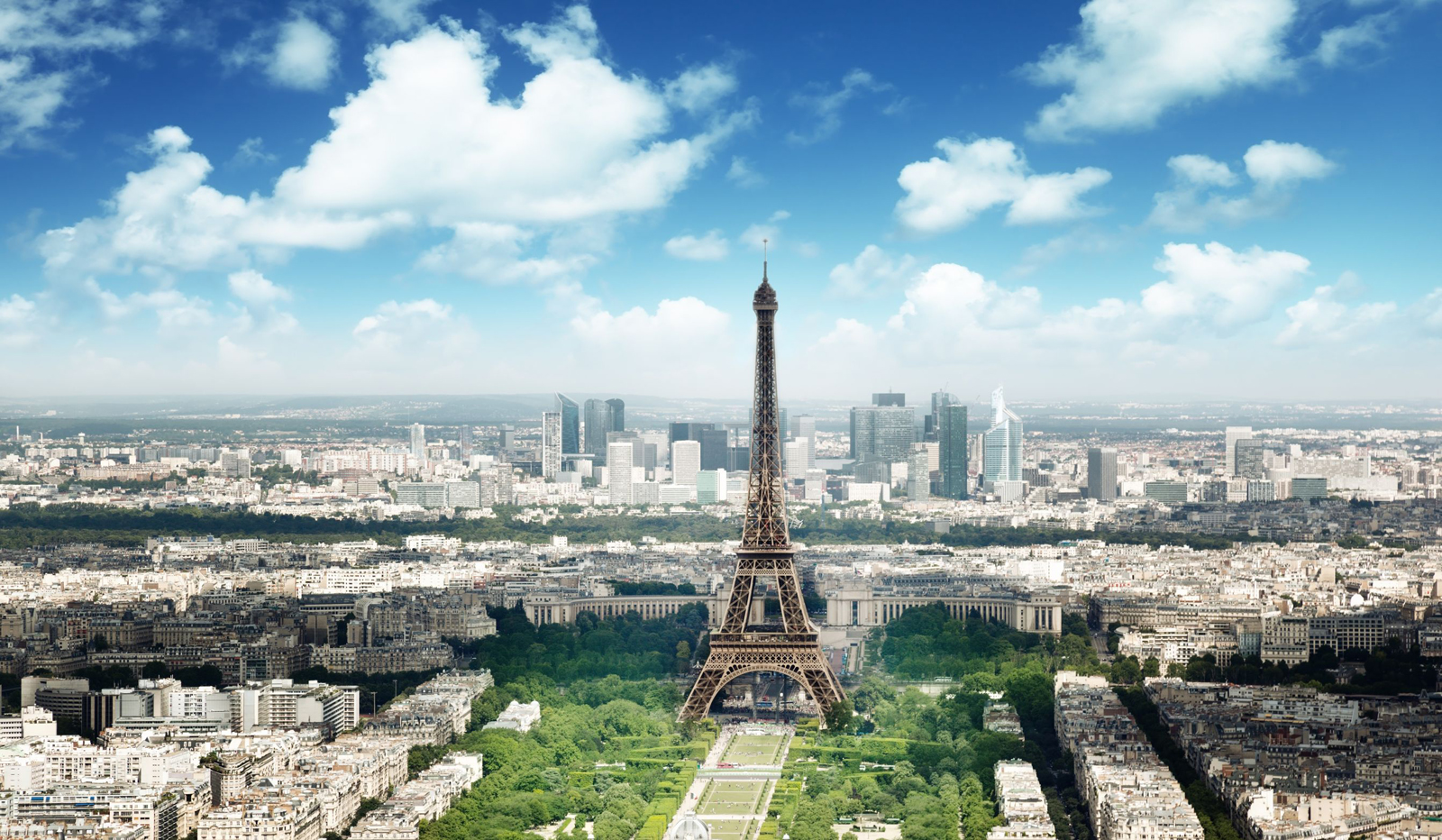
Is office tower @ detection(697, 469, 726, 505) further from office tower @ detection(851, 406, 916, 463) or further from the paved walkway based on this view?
the paved walkway

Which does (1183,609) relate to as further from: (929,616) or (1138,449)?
(1138,449)

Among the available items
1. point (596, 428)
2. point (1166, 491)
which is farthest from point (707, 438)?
point (1166, 491)

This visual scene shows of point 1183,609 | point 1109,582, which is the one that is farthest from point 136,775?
point 1109,582

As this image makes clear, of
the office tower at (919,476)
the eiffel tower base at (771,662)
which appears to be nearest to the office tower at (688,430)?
the office tower at (919,476)

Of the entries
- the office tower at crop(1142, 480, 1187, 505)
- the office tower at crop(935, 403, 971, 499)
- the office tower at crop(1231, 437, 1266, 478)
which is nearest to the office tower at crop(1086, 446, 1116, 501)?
the office tower at crop(1142, 480, 1187, 505)

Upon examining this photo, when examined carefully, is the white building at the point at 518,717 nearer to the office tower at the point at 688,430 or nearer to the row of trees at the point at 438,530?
the row of trees at the point at 438,530

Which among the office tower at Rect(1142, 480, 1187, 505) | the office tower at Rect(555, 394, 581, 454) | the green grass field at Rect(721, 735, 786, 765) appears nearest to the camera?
the green grass field at Rect(721, 735, 786, 765)
